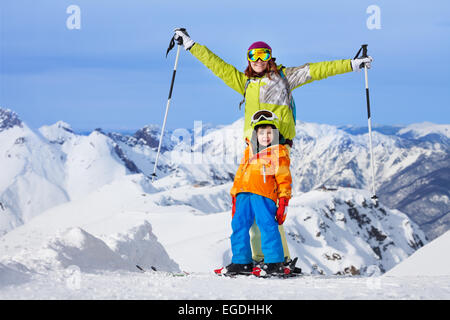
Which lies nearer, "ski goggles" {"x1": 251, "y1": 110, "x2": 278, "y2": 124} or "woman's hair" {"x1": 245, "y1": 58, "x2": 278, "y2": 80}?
"ski goggles" {"x1": 251, "y1": 110, "x2": 278, "y2": 124}

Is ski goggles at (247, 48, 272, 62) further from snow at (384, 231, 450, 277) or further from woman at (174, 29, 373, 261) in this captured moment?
snow at (384, 231, 450, 277)

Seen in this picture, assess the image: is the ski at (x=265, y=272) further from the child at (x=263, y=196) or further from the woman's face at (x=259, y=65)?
the woman's face at (x=259, y=65)

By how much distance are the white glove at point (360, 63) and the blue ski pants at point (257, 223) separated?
A: 241cm

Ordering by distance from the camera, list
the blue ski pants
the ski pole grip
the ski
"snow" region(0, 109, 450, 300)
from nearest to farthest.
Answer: "snow" region(0, 109, 450, 300) → the ski → the blue ski pants → the ski pole grip

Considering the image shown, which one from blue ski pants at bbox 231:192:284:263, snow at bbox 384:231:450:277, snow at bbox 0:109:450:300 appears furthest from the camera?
snow at bbox 384:231:450:277

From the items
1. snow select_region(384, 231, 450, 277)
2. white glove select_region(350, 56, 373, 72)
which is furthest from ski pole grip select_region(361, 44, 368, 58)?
snow select_region(384, 231, 450, 277)

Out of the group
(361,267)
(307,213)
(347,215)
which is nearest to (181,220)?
(307,213)

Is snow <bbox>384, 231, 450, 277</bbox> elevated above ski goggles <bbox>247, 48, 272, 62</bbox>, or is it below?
below

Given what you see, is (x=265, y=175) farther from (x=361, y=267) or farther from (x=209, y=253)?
(x=361, y=267)

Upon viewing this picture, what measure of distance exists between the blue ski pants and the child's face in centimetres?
77

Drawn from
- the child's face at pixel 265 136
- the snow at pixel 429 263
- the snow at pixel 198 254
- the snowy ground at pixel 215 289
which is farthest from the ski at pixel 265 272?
the snow at pixel 429 263

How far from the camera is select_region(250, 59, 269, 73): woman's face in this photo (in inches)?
327

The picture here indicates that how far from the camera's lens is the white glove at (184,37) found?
28.6 feet
